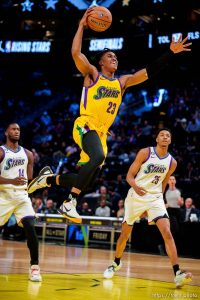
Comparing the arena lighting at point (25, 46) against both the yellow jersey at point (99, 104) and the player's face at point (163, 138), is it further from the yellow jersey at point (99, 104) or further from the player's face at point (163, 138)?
the yellow jersey at point (99, 104)

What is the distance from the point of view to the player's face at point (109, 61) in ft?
23.1

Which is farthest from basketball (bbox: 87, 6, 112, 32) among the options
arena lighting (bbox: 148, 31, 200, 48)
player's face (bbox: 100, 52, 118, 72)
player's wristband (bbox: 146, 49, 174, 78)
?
arena lighting (bbox: 148, 31, 200, 48)

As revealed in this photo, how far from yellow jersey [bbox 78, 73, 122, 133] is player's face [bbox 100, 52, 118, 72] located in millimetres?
175

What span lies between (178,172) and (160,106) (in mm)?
6981

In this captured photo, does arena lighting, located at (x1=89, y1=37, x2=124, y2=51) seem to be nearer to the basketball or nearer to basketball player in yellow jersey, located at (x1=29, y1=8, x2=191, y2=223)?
basketball player in yellow jersey, located at (x1=29, y1=8, x2=191, y2=223)

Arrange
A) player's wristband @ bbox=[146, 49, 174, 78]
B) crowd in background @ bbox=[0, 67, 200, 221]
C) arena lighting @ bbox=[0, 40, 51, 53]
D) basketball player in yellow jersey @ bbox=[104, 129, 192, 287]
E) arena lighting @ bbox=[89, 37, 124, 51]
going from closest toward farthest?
player's wristband @ bbox=[146, 49, 174, 78]
basketball player in yellow jersey @ bbox=[104, 129, 192, 287]
crowd in background @ bbox=[0, 67, 200, 221]
arena lighting @ bbox=[89, 37, 124, 51]
arena lighting @ bbox=[0, 40, 51, 53]

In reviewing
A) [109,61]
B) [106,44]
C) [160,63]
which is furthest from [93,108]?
[106,44]

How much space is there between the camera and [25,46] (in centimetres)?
2425

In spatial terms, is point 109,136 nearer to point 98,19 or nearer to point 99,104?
point 99,104

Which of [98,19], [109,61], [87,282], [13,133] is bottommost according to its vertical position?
[87,282]

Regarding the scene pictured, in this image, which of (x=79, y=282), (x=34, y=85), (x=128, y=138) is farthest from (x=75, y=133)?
(x=34, y=85)

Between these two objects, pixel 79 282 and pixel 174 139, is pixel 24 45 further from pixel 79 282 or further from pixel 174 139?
pixel 79 282

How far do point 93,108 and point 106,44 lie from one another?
1611cm

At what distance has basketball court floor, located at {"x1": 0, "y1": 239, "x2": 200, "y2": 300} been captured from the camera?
5848 millimetres
